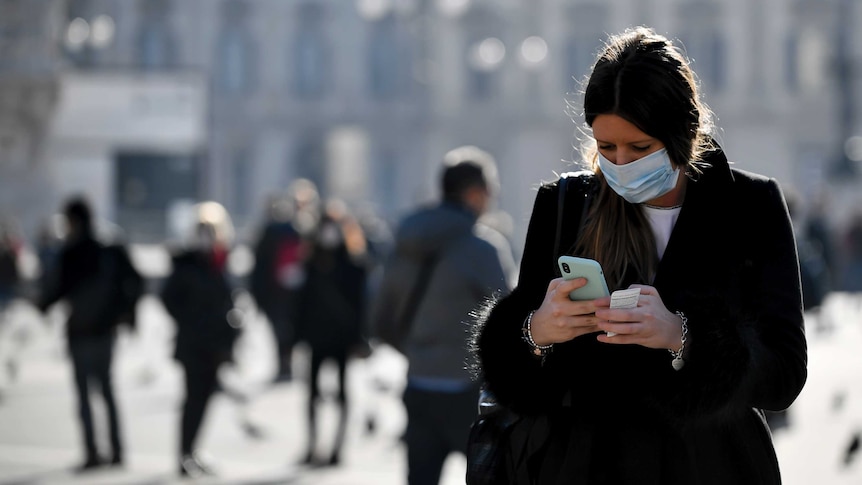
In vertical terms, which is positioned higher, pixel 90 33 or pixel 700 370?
pixel 700 370

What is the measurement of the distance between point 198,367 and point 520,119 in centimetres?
4844

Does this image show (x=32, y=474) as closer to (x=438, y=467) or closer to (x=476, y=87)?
(x=438, y=467)

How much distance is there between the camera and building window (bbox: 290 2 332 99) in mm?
61656

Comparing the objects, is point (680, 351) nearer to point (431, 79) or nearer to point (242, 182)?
point (431, 79)

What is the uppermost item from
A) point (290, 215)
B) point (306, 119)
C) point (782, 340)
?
point (782, 340)

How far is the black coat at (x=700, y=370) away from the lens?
304 cm

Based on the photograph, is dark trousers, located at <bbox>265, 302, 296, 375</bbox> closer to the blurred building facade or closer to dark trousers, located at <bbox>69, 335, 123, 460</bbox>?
dark trousers, located at <bbox>69, 335, 123, 460</bbox>

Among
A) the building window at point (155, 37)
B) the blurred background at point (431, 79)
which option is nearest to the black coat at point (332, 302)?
the blurred background at point (431, 79)

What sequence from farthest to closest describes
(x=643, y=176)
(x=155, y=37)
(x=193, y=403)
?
1. (x=155, y=37)
2. (x=193, y=403)
3. (x=643, y=176)

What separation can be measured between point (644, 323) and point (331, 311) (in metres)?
7.58

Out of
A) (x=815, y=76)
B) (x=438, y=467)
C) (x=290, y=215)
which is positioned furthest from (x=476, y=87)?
(x=438, y=467)

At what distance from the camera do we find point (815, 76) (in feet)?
188

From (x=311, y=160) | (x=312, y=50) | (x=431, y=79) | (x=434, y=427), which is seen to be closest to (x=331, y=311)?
(x=434, y=427)

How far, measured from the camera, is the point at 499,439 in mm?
3254
